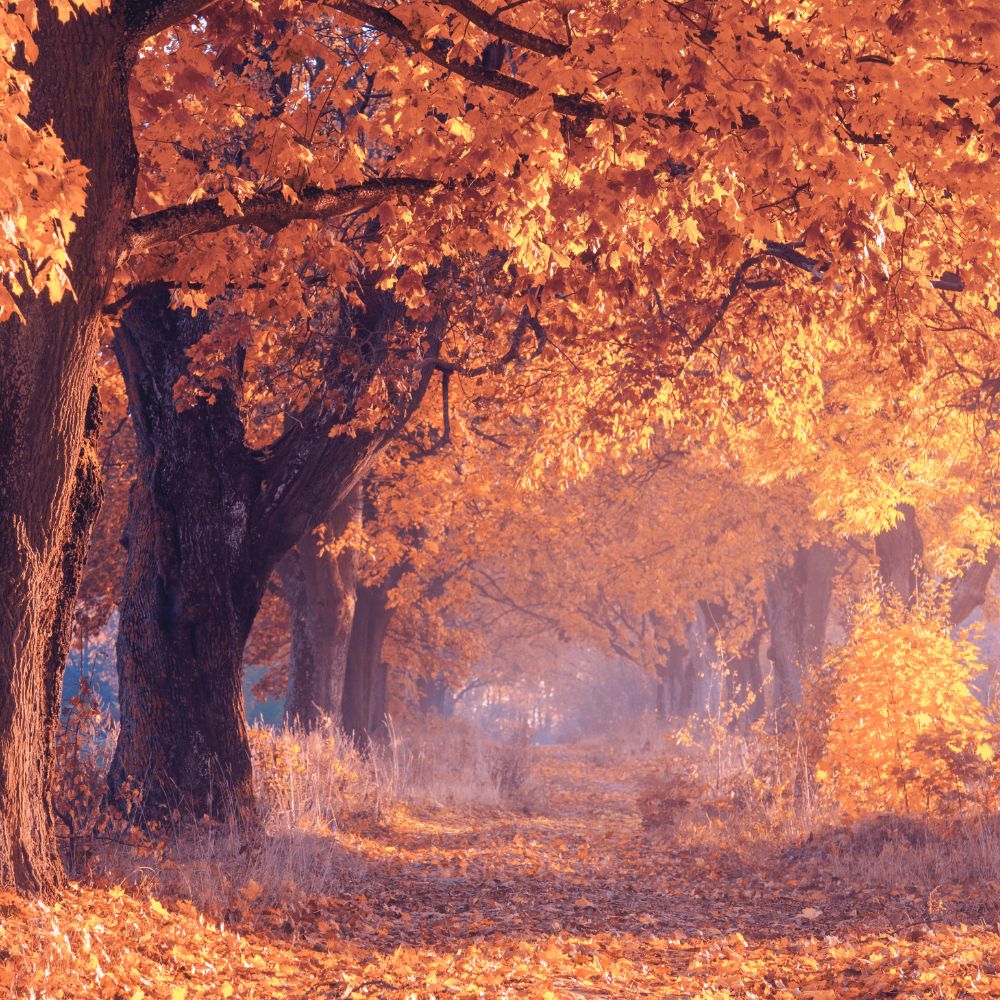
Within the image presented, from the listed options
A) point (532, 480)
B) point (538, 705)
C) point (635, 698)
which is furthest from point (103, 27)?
point (538, 705)

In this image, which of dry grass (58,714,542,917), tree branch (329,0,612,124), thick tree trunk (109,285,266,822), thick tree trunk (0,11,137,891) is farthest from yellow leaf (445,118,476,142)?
dry grass (58,714,542,917)

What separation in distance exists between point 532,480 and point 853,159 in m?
8.84

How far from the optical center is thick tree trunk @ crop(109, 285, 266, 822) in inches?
405

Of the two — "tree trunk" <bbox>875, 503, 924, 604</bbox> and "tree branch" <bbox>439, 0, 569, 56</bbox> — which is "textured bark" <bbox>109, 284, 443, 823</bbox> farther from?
"tree trunk" <bbox>875, 503, 924, 604</bbox>

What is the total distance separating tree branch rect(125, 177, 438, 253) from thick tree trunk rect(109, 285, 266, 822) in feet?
10.6

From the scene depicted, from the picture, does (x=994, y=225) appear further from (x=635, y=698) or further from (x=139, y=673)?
(x=635, y=698)

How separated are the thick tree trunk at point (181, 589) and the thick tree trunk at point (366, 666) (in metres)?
9.58

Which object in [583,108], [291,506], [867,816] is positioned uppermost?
[583,108]

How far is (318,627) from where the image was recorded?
55.6 ft

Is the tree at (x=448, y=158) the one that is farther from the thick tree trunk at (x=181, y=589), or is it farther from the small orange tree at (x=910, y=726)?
the small orange tree at (x=910, y=726)

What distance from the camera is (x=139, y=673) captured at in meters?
10.4

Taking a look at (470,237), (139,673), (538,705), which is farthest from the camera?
(538,705)

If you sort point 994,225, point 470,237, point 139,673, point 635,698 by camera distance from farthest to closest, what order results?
1. point 635,698
2. point 139,673
3. point 470,237
4. point 994,225

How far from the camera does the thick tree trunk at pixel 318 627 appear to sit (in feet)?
54.9
